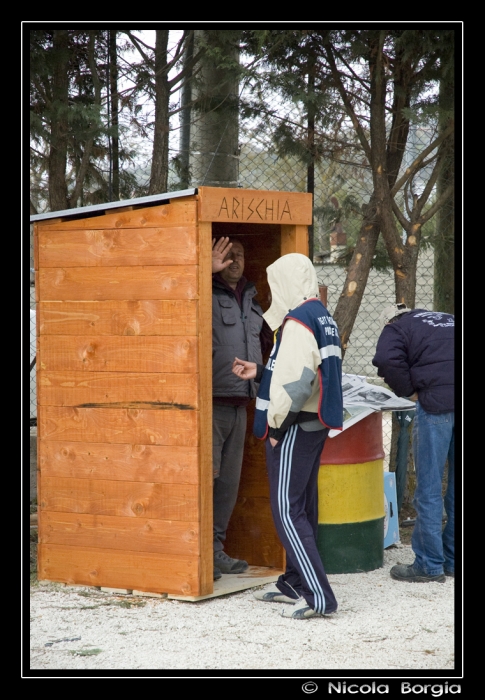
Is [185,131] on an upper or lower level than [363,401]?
upper

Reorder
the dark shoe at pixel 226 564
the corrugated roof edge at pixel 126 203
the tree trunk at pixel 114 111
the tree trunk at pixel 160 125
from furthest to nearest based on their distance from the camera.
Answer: the tree trunk at pixel 160 125, the tree trunk at pixel 114 111, the dark shoe at pixel 226 564, the corrugated roof edge at pixel 126 203

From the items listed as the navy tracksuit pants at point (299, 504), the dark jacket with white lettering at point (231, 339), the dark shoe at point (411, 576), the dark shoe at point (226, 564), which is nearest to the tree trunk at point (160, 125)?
the dark jacket with white lettering at point (231, 339)

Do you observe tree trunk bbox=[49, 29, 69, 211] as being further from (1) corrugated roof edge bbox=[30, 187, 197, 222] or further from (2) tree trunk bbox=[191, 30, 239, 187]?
(1) corrugated roof edge bbox=[30, 187, 197, 222]

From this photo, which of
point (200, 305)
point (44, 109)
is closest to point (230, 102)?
point (44, 109)

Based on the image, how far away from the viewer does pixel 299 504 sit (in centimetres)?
454

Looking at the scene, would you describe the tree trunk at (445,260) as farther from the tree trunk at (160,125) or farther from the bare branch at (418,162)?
the tree trunk at (160,125)

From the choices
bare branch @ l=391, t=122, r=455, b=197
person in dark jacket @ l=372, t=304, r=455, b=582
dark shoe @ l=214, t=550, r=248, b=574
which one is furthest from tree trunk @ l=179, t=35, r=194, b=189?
dark shoe @ l=214, t=550, r=248, b=574

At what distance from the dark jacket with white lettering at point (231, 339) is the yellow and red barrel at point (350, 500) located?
2.14 ft

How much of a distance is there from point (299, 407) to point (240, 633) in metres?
1.12

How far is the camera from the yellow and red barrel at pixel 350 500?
538 cm

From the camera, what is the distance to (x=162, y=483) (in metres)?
4.86

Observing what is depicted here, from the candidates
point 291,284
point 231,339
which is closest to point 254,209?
point 291,284

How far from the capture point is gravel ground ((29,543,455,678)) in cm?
387

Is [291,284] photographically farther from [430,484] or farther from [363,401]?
[430,484]
